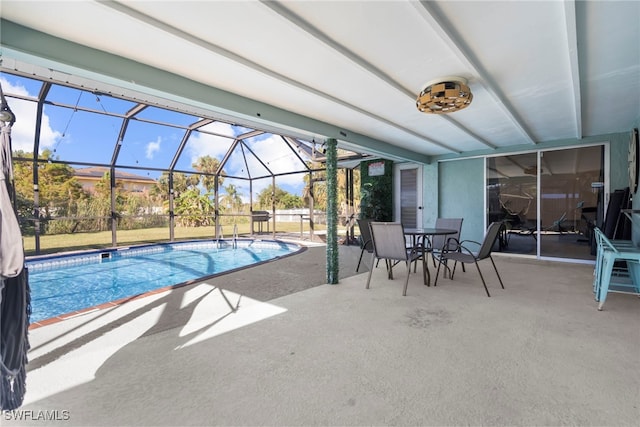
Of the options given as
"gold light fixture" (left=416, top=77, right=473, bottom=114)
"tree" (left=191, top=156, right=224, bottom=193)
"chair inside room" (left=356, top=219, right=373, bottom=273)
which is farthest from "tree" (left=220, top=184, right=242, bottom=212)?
"gold light fixture" (left=416, top=77, right=473, bottom=114)

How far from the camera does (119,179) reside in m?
8.46

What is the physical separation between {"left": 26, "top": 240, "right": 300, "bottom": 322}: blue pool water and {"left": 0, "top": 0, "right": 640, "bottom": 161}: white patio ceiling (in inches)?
131

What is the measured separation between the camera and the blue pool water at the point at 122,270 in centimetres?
433

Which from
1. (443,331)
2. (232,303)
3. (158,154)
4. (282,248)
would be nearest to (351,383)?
(443,331)

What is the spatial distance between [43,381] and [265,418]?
5.02 feet

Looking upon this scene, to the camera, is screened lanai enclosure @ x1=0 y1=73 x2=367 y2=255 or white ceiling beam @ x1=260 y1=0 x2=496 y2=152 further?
screened lanai enclosure @ x1=0 y1=73 x2=367 y2=255

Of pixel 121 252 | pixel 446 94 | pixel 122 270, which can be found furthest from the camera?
pixel 121 252

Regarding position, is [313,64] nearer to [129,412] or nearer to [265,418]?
[265,418]

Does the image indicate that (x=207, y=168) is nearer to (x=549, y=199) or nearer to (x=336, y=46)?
(x=336, y=46)

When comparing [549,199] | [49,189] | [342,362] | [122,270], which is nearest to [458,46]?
[342,362]

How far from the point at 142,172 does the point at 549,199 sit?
40.4 ft

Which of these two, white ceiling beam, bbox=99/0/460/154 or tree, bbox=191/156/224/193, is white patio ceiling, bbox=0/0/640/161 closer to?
white ceiling beam, bbox=99/0/460/154

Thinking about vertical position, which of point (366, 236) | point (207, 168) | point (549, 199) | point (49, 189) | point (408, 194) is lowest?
point (366, 236)

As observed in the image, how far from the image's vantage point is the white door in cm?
736
